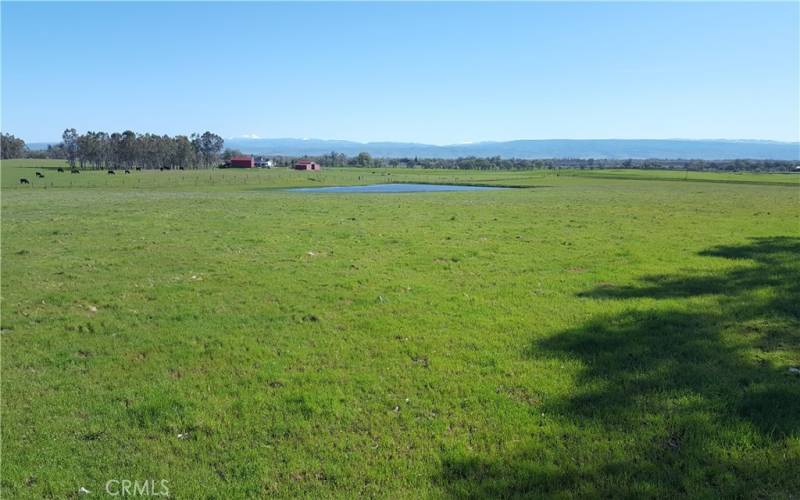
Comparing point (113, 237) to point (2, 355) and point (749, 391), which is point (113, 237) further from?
point (749, 391)

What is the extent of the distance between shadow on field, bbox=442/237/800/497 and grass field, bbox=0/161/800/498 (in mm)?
31

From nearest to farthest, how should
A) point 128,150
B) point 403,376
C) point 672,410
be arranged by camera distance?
1. point 672,410
2. point 403,376
3. point 128,150

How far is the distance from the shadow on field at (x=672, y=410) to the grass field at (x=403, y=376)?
1.2 inches

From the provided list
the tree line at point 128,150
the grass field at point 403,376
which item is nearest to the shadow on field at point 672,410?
the grass field at point 403,376

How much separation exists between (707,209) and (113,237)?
3613 cm

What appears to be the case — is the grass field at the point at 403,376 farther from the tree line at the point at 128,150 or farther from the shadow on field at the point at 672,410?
the tree line at the point at 128,150

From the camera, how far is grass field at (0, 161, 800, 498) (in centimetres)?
535

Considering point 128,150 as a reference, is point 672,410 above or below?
below

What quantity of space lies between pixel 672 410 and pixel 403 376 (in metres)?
3.55

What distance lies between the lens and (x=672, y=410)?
6461 mm

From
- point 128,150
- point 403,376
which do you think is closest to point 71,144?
point 128,150

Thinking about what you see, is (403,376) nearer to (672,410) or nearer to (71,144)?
(672,410)

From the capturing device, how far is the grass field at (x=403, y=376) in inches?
211

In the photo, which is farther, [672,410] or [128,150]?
[128,150]
